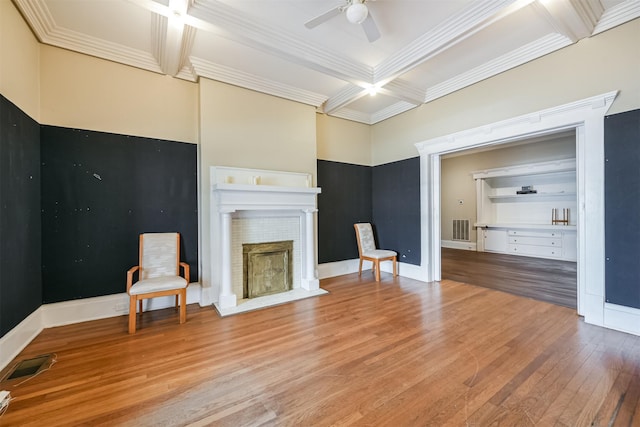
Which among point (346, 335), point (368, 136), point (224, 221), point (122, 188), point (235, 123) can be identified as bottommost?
point (346, 335)

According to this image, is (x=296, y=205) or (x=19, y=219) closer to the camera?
(x=19, y=219)

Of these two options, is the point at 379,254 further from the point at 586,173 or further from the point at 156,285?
the point at 156,285

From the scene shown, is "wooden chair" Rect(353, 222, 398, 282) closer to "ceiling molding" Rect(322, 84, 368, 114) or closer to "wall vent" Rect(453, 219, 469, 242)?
"ceiling molding" Rect(322, 84, 368, 114)

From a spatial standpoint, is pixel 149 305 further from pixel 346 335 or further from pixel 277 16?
pixel 277 16

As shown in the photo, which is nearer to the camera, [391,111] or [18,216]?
[18,216]

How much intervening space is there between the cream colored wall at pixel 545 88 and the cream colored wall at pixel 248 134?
2.02m

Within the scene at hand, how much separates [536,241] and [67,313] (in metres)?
9.11

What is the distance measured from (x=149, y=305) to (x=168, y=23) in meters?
3.19

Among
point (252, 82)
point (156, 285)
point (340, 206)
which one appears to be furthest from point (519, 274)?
point (156, 285)

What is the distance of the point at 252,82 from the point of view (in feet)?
12.2

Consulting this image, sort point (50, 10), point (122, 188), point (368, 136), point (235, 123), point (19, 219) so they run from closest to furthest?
→ point (19, 219) < point (50, 10) < point (122, 188) < point (235, 123) < point (368, 136)

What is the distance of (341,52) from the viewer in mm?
3215

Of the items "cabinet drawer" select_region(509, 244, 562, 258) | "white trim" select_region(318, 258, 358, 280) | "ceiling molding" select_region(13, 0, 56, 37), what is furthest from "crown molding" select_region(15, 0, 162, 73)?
"cabinet drawer" select_region(509, 244, 562, 258)

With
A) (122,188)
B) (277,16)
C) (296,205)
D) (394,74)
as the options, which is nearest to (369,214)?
(296,205)
